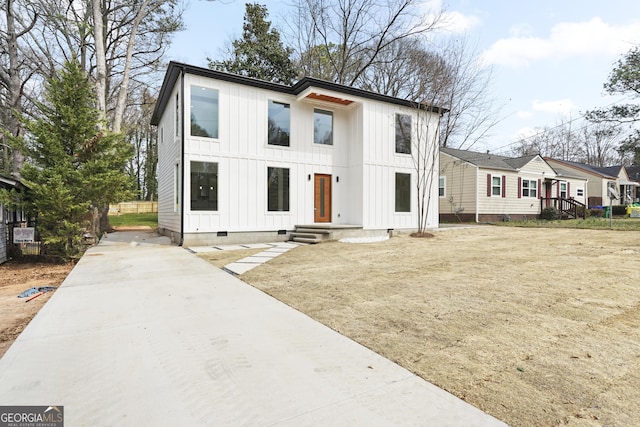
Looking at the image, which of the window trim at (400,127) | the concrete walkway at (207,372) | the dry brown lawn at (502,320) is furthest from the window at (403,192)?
the concrete walkway at (207,372)

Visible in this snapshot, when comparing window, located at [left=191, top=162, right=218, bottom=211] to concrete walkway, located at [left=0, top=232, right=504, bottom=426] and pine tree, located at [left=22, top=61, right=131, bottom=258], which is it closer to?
pine tree, located at [left=22, top=61, right=131, bottom=258]

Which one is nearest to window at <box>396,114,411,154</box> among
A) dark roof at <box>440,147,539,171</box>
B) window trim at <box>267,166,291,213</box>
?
window trim at <box>267,166,291,213</box>

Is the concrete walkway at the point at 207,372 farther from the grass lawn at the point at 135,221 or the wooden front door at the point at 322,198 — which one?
the grass lawn at the point at 135,221

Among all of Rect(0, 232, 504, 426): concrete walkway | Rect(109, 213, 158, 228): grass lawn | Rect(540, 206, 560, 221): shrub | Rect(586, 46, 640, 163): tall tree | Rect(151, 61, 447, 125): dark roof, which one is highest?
Rect(586, 46, 640, 163): tall tree

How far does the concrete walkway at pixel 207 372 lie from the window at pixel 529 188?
20.1 metres

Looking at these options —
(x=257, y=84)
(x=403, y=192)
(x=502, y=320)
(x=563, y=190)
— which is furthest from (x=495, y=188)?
(x=502, y=320)

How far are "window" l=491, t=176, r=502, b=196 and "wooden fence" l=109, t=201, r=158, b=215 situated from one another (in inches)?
982

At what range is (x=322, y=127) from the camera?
1114 centimetres

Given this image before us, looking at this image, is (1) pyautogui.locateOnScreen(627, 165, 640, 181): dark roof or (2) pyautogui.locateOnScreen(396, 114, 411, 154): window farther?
(1) pyautogui.locateOnScreen(627, 165, 640, 181): dark roof

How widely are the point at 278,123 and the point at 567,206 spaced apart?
20.9m

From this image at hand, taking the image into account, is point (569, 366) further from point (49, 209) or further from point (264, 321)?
point (49, 209)

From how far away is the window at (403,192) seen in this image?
11734 millimetres

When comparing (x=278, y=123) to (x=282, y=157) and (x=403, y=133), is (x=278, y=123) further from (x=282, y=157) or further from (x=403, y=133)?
(x=403, y=133)

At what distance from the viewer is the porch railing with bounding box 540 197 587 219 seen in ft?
63.8
